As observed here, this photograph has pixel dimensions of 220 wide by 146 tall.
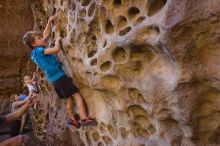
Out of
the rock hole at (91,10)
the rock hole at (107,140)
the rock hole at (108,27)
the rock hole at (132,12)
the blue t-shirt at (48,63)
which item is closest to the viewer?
the rock hole at (132,12)

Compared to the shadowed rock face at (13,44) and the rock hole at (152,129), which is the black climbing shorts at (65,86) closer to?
the rock hole at (152,129)

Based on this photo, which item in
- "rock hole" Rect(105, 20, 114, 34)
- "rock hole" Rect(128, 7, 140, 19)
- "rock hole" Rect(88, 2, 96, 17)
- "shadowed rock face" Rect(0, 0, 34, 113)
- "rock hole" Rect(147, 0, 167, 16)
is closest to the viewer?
"rock hole" Rect(147, 0, 167, 16)

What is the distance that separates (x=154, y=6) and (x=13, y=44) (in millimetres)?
4637

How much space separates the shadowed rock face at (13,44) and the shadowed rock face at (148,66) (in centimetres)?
346

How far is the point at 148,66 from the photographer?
197 centimetres

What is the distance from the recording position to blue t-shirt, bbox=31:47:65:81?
2698mm

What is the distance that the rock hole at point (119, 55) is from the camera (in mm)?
2076

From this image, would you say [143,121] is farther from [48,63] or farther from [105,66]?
[48,63]

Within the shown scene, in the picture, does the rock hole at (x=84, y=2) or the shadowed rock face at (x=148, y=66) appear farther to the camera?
the rock hole at (x=84, y=2)

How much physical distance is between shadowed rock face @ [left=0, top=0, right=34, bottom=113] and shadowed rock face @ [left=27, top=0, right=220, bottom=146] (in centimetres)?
346

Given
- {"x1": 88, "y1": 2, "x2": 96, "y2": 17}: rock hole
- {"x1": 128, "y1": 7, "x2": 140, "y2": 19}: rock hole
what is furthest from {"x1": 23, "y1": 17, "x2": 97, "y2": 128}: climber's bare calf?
{"x1": 128, "y1": 7, "x2": 140, "y2": 19}: rock hole

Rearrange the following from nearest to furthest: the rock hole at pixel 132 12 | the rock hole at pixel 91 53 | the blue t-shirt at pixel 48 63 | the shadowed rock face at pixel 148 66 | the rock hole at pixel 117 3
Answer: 1. the shadowed rock face at pixel 148 66
2. the rock hole at pixel 132 12
3. the rock hole at pixel 117 3
4. the rock hole at pixel 91 53
5. the blue t-shirt at pixel 48 63

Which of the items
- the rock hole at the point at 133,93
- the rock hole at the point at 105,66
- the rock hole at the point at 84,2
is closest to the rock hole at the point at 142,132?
the rock hole at the point at 133,93

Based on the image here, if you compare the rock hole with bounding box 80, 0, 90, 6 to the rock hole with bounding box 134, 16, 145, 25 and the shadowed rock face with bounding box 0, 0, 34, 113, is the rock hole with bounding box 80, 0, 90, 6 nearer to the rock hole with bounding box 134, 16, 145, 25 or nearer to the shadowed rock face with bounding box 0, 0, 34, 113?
the rock hole with bounding box 134, 16, 145, 25
